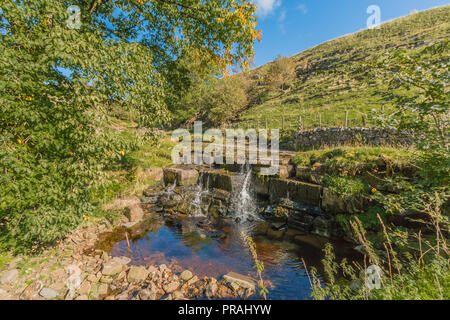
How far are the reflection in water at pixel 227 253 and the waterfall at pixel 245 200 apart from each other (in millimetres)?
1167

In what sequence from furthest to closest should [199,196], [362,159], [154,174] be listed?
[154,174] < [199,196] < [362,159]

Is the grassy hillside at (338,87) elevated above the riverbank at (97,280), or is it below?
above

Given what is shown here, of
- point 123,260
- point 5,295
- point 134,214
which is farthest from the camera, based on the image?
point 134,214

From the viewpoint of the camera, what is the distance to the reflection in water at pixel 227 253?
16.6 feet

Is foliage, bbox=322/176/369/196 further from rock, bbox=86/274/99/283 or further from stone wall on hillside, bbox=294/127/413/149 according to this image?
rock, bbox=86/274/99/283

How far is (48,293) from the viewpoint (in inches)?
147

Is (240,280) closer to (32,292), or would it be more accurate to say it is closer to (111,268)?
(111,268)

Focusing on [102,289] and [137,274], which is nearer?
[102,289]

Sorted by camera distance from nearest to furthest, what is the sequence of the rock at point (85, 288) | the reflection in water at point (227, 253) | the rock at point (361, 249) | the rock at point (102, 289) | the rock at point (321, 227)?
the rock at point (85, 288)
the rock at point (102, 289)
the reflection in water at point (227, 253)
the rock at point (361, 249)
the rock at point (321, 227)

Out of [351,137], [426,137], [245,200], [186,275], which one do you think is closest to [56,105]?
[186,275]

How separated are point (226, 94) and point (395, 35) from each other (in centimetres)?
3693

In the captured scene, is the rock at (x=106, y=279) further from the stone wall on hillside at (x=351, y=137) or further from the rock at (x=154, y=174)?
the stone wall on hillside at (x=351, y=137)

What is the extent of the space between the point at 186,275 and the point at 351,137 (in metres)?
12.8

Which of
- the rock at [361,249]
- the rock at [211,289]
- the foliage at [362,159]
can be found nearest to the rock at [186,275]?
the rock at [211,289]
